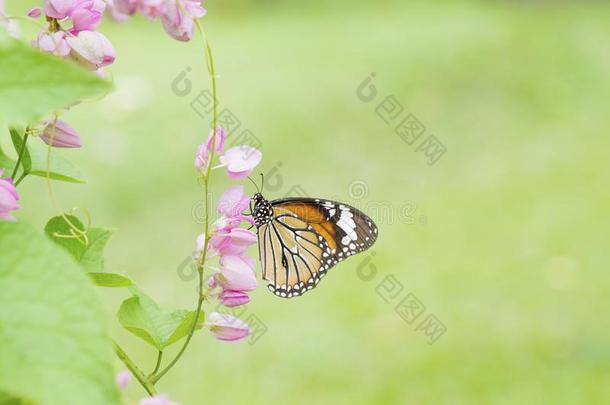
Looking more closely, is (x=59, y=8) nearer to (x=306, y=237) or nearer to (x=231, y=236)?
(x=231, y=236)

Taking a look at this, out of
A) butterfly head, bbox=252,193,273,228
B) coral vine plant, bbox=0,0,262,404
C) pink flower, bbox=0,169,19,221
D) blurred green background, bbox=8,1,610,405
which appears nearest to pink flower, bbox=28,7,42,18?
coral vine plant, bbox=0,0,262,404

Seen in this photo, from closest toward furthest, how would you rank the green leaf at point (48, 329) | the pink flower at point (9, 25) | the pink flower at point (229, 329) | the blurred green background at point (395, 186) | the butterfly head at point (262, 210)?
the green leaf at point (48, 329)
the pink flower at point (9, 25)
the pink flower at point (229, 329)
the butterfly head at point (262, 210)
the blurred green background at point (395, 186)

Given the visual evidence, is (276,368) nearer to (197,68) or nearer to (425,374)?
(425,374)

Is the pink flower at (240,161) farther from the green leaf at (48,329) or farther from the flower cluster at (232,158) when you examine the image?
the green leaf at (48,329)

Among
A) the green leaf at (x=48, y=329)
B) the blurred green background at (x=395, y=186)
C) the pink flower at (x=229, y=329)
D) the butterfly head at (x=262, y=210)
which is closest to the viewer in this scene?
the green leaf at (x=48, y=329)

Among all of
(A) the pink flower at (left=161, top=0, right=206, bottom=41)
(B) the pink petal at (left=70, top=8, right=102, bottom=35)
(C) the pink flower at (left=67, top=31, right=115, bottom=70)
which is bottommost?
(C) the pink flower at (left=67, top=31, right=115, bottom=70)

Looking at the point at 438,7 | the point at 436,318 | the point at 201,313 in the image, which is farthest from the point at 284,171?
the point at 201,313

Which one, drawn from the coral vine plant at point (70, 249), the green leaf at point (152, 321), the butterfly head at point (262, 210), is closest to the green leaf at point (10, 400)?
the coral vine plant at point (70, 249)

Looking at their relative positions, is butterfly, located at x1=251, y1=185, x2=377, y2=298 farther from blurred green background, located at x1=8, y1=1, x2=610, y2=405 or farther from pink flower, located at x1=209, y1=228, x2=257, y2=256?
blurred green background, located at x1=8, y1=1, x2=610, y2=405

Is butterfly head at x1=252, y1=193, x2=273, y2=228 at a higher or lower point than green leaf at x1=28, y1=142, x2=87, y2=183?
higher
